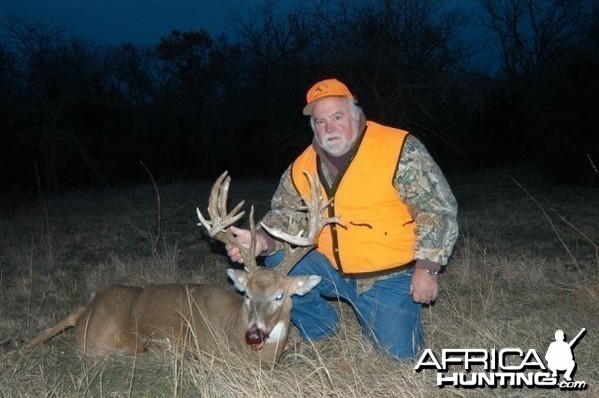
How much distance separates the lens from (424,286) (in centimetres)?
381

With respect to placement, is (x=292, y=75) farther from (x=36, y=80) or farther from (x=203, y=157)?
(x=203, y=157)

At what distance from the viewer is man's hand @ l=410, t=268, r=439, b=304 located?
381cm

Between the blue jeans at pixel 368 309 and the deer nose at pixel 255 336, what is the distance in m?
0.50

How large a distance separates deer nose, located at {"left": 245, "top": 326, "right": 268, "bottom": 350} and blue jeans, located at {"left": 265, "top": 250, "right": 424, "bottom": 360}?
0.50 m

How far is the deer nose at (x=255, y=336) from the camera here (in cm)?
377

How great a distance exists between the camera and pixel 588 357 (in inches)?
140

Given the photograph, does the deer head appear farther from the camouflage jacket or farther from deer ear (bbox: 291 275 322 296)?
the camouflage jacket

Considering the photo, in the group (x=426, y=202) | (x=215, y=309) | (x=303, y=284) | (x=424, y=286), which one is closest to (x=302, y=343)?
(x=303, y=284)

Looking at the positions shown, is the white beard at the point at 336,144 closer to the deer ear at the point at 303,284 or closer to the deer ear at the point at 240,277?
the deer ear at the point at 303,284

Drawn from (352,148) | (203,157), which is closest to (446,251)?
(352,148)

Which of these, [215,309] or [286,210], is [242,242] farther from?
[215,309]

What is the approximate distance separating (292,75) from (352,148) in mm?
13232

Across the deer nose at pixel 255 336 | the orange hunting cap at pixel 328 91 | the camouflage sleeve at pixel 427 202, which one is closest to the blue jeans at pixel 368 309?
the camouflage sleeve at pixel 427 202

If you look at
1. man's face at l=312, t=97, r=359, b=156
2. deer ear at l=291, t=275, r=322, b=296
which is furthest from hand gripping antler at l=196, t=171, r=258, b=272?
man's face at l=312, t=97, r=359, b=156
